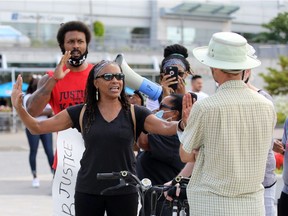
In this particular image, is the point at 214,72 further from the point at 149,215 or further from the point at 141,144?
the point at 141,144

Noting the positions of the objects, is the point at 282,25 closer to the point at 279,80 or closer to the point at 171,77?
the point at 279,80

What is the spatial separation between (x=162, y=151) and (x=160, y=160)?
0.34ft

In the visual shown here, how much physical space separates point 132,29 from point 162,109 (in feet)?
A: 171

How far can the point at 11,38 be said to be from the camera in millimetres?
37562

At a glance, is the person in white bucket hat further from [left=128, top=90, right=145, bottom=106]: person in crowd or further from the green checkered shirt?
[left=128, top=90, right=145, bottom=106]: person in crowd

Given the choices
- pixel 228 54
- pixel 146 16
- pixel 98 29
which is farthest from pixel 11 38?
pixel 228 54

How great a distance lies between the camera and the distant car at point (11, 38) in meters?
37.2

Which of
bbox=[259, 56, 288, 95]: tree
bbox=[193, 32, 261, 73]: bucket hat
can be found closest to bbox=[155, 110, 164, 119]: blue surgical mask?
bbox=[193, 32, 261, 73]: bucket hat

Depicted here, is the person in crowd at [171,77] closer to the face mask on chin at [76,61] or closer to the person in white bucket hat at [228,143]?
the face mask on chin at [76,61]

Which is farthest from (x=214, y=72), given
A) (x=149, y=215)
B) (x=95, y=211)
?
(x=95, y=211)

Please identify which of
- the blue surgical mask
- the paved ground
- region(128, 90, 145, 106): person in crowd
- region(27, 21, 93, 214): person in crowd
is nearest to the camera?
the blue surgical mask

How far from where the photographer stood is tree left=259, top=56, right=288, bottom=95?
28.8 m

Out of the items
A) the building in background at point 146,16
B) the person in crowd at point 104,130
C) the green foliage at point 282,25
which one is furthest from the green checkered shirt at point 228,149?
the building in background at point 146,16

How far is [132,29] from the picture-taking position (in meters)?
56.7
